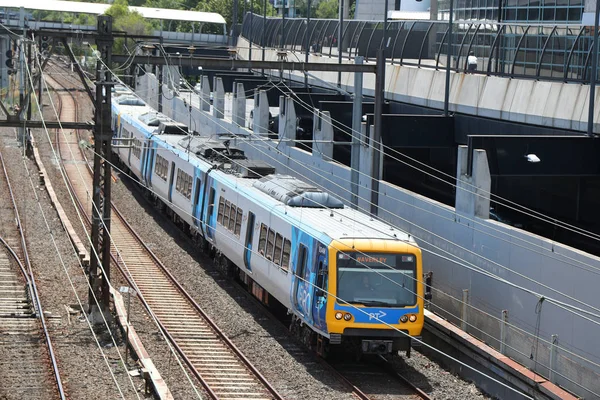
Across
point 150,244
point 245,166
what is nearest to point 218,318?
point 245,166

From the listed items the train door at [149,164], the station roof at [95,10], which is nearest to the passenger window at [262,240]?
the train door at [149,164]

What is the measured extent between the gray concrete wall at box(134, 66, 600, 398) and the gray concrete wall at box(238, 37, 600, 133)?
3.37 m

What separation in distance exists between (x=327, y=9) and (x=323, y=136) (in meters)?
110

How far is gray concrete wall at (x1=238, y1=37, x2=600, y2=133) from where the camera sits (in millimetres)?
23094

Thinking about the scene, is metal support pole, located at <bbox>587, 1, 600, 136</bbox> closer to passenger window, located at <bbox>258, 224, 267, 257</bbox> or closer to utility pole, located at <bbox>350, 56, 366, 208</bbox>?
utility pole, located at <bbox>350, 56, 366, 208</bbox>

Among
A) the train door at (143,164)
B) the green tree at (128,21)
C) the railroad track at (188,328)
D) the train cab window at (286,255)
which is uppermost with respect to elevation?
the green tree at (128,21)

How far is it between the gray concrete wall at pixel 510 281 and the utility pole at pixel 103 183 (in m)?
6.53

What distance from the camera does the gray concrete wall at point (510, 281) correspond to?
16.3 metres

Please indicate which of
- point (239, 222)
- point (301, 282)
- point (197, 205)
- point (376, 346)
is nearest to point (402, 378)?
point (376, 346)

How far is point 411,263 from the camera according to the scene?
18.1 meters

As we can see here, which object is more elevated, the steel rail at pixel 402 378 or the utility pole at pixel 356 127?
the utility pole at pixel 356 127

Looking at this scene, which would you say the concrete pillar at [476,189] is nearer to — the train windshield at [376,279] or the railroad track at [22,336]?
the train windshield at [376,279]

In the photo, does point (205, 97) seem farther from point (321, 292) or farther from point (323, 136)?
point (321, 292)

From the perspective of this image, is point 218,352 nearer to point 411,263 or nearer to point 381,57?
point 411,263
